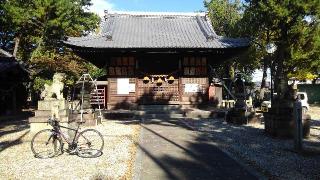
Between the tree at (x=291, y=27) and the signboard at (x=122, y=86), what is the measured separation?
38.7 feet

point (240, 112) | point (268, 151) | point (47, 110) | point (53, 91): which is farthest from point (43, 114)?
point (240, 112)

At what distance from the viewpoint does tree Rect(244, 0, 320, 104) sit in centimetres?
2888

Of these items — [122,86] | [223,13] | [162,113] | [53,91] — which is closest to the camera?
[53,91]

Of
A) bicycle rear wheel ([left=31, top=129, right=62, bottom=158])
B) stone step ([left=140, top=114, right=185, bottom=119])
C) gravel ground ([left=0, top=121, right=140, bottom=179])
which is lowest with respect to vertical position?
gravel ground ([left=0, top=121, right=140, bottom=179])

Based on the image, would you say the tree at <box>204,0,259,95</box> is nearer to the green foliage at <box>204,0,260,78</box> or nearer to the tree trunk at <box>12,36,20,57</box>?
the green foliage at <box>204,0,260,78</box>

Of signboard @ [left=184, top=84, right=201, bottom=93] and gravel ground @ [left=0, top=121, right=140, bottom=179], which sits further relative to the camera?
signboard @ [left=184, top=84, right=201, bottom=93]

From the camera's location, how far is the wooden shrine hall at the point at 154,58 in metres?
23.2

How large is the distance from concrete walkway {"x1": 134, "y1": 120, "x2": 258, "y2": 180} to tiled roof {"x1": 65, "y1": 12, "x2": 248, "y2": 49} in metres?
10.4

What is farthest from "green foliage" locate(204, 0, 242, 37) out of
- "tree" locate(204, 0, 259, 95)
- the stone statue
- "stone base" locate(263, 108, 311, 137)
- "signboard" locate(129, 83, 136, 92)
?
the stone statue

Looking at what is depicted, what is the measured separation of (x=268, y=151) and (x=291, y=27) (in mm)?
22371

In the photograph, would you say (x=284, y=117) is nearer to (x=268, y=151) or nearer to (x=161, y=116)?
(x=268, y=151)

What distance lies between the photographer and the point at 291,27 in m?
30.8

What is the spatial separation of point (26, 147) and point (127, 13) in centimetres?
1933

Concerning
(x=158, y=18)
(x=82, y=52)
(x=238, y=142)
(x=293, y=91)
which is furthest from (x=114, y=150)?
(x=158, y=18)
